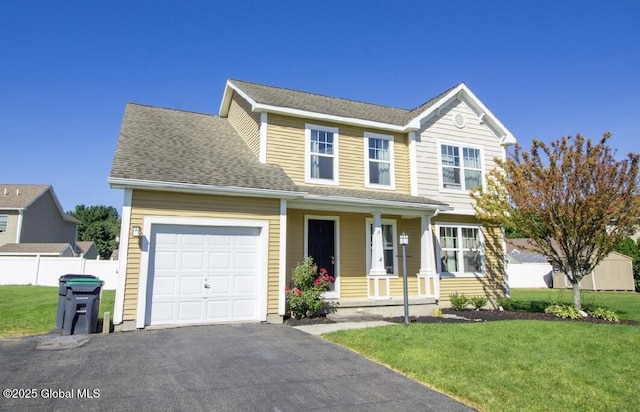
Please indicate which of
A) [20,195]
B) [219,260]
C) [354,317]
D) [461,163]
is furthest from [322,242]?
[20,195]

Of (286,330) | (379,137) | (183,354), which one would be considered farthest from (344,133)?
(183,354)

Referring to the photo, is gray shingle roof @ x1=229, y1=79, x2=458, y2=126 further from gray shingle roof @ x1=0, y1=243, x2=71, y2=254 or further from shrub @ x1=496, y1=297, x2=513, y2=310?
gray shingle roof @ x1=0, y1=243, x2=71, y2=254

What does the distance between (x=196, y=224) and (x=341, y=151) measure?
5494mm

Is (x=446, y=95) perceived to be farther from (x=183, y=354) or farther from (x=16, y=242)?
(x=16, y=242)

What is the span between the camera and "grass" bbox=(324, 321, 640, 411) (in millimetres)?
4867

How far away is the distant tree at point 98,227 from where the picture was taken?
53000 mm

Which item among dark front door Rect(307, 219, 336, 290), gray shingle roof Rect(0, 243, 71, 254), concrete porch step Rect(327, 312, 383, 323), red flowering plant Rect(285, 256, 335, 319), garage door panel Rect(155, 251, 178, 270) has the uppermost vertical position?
gray shingle roof Rect(0, 243, 71, 254)

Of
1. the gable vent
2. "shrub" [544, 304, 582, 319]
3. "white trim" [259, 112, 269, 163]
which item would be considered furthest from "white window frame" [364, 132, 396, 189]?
"shrub" [544, 304, 582, 319]

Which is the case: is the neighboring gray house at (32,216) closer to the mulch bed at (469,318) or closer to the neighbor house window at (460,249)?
the mulch bed at (469,318)

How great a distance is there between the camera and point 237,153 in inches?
484

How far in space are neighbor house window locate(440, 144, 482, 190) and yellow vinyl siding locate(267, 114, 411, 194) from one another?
146cm

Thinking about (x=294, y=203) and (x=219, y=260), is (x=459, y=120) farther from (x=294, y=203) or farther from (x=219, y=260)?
(x=219, y=260)

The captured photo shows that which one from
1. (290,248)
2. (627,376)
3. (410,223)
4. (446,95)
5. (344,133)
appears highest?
(446,95)

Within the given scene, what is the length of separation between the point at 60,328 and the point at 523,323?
33.8 feet
